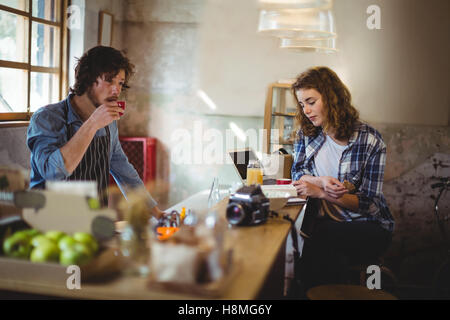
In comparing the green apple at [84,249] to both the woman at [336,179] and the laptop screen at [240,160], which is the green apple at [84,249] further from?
the laptop screen at [240,160]

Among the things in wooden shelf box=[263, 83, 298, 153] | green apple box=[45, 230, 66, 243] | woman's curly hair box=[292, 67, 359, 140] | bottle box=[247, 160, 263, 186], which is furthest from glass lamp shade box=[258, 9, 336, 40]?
wooden shelf box=[263, 83, 298, 153]

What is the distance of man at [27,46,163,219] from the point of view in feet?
6.02

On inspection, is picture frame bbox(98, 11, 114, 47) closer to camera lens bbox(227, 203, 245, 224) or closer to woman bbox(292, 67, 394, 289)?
woman bbox(292, 67, 394, 289)

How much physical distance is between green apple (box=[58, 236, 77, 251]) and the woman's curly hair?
166 centimetres

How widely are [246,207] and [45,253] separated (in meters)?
0.76

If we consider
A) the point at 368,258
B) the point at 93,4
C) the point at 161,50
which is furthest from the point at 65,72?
the point at 368,258

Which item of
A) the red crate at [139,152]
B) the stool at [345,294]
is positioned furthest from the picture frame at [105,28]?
the stool at [345,294]

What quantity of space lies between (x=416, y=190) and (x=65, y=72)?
338cm

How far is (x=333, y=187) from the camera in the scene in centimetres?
230

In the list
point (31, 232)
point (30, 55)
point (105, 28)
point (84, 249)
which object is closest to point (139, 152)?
point (105, 28)

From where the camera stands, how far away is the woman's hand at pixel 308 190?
233cm

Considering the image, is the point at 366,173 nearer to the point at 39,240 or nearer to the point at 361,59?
the point at 39,240

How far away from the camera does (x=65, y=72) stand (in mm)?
4223

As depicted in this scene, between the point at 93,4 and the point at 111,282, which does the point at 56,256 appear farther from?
the point at 93,4
